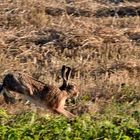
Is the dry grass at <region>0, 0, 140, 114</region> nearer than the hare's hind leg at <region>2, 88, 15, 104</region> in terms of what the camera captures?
No

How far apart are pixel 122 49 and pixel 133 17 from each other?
90.7 inches

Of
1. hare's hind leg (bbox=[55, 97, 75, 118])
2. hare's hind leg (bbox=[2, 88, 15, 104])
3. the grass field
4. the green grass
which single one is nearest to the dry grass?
the grass field

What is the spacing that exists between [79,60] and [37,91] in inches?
106

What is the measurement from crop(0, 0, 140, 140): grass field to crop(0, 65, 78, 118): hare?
14 cm

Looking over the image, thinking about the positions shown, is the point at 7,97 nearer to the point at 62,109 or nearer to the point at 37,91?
the point at 37,91

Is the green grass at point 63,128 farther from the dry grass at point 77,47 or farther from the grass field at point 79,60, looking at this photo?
the dry grass at point 77,47

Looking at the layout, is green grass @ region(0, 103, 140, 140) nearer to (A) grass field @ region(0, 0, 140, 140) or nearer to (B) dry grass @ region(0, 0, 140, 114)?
(A) grass field @ region(0, 0, 140, 140)

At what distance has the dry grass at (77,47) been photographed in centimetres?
1012

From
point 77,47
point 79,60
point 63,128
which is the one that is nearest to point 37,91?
point 63,128

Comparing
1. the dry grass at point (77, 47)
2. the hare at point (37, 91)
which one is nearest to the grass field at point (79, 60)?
the dry grass at point (77, 47)

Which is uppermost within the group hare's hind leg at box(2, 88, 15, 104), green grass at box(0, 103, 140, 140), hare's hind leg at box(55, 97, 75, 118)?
green grass at box(0, 103, 140, 140)

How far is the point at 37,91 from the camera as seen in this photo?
8.92 metres

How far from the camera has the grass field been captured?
7.76m

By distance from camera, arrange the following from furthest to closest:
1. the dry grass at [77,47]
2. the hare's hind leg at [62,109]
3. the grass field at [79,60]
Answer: the dry grass at [77,47]
the hare's hind leg at [62,109]
the grass field at [79,60]
